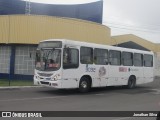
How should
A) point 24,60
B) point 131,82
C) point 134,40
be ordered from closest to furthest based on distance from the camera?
point 131,82, point 24,60, point 134,40

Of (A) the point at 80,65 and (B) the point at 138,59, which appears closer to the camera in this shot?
(A) the point at 80,65

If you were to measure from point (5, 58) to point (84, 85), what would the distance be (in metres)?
13.5

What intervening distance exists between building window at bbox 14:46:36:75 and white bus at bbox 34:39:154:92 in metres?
10.2

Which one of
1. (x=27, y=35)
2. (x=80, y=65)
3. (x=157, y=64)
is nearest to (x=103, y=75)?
(x=80, y=65)

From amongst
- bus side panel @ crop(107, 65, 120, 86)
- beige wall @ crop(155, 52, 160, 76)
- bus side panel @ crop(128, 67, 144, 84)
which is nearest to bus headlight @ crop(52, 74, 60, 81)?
bus side panel @ crop(107, 65, 120, 86)

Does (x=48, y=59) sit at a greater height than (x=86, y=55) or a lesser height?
lesser

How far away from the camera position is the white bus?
18812 mm

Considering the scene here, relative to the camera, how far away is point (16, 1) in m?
45.4

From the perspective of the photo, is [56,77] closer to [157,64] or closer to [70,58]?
[70,58]

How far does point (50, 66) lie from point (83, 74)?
6.92 ft

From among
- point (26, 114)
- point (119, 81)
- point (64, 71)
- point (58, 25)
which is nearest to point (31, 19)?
point (58, 25)

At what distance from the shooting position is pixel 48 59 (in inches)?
755

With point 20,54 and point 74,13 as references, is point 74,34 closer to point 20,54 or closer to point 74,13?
point 20,54

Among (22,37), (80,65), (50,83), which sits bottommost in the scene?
(50,83)
